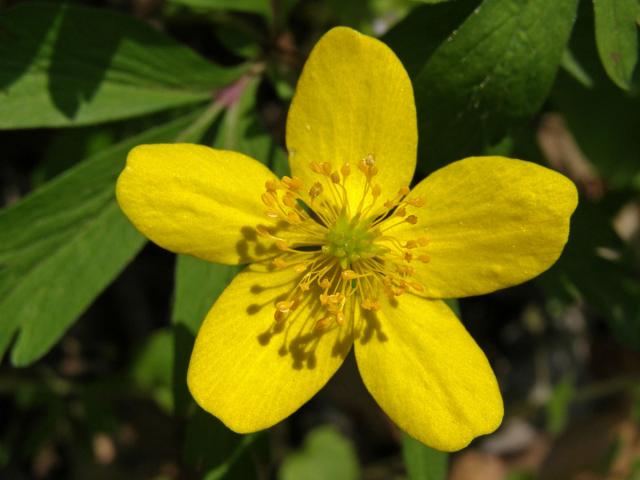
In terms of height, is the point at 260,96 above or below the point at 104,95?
below

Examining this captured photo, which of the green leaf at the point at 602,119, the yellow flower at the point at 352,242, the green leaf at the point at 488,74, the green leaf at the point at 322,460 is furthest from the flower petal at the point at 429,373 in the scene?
the green leaf at the point at 322,460

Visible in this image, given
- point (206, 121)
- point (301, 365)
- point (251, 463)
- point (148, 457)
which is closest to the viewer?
point (301, 365)

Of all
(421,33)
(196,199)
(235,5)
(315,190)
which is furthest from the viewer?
(235,5)

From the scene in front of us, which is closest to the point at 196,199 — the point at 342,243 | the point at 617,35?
the point at 342,243

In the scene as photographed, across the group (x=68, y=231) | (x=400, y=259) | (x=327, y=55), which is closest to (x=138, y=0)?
(x=68, y=231)

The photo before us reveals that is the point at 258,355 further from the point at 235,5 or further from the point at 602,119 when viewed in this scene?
the point at 602,119

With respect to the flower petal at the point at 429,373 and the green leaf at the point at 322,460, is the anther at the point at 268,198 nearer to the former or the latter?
the flower petal at the point at 429,373

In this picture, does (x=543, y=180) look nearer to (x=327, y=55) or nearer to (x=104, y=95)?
(x=327, y=55)
